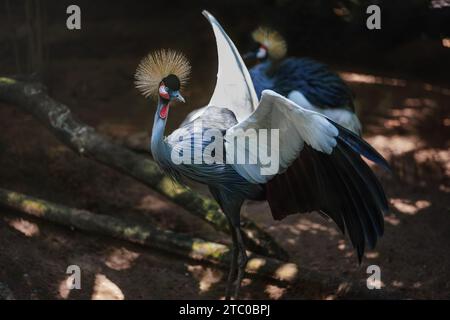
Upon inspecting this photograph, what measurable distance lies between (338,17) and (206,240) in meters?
3.18

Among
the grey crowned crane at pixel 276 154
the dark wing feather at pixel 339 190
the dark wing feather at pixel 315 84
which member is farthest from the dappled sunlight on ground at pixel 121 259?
the dark wing feather at pixel 315 84

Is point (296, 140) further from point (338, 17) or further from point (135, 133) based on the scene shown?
point (338, 17)

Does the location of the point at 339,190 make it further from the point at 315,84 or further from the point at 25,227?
the point at 25,227

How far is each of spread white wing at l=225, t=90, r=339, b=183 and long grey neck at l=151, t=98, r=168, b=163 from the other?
290 millimetres

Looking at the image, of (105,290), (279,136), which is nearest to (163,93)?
(279,136)

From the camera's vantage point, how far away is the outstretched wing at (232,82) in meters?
3.39

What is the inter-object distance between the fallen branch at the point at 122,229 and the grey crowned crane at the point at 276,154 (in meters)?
0.68

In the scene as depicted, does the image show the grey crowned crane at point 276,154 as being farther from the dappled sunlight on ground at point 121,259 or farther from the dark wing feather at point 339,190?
the dappled sunlight on ground at point 121,259

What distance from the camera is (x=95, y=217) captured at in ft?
13.6

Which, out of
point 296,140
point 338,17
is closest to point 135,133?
point 338,17

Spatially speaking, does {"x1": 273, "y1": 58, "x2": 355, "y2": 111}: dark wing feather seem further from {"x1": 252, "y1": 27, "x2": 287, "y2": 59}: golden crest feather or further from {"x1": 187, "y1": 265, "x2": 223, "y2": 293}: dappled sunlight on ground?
{"x1": 187, "y1": 265, "x2": 223, "y2": 293}: dappled sunlight on ground

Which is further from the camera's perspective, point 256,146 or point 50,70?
point 50,70

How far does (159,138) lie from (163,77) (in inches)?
10.7

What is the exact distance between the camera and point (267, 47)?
5.32 meters
